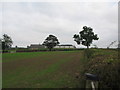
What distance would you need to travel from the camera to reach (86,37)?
6281cm

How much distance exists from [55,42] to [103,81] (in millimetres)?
74219

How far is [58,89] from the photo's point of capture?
4.13m

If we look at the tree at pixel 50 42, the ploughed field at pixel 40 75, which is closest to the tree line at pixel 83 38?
the tree at pixel 50 42

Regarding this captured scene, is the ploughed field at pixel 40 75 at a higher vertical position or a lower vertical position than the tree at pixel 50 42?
lower

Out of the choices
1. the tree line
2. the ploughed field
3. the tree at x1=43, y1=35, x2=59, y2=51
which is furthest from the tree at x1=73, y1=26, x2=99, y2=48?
the ploughed field

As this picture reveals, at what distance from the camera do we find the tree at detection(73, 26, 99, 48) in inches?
2466

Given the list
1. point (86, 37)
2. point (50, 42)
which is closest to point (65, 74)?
point (86, 37)

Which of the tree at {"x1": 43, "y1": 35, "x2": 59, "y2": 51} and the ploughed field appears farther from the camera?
the tree at {"x1": 43, "y1": 35, "x2": 59, "y2": 51}

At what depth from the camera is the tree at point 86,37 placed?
2466 inches

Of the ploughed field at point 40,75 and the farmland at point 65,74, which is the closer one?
the farmland at point 65,74

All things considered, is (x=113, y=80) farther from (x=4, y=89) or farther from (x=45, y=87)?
(x=4, y=89)

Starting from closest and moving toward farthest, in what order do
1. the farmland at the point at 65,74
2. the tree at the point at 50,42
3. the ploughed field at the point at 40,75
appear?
the farmland at the point at 65,74, the ploughed field at the point at 40,75, the tree at the point at 50,42

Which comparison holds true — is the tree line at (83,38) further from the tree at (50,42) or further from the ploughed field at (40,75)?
the ploughed field at (40,75)

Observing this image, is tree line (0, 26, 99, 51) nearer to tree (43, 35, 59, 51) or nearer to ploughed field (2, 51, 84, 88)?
tree (43, 35, 59, 51)
